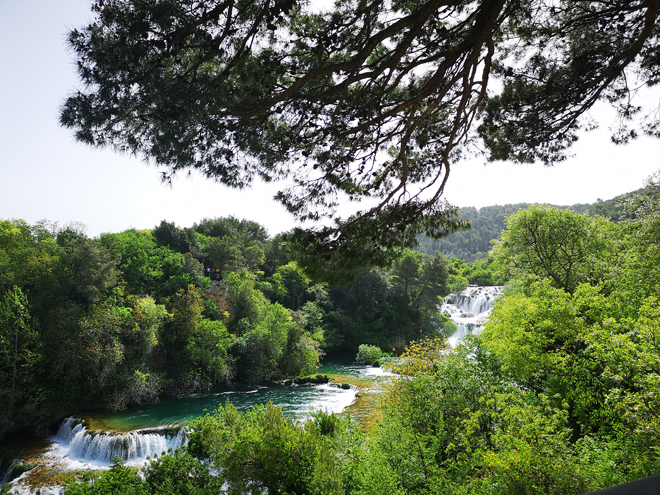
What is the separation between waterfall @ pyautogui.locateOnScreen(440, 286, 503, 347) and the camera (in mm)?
30555

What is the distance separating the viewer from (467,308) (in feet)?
Answer: 115

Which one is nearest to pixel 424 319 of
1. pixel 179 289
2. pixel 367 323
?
pixel 367 323

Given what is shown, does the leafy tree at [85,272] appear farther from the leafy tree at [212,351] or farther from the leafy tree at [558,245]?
the leafy tree at [558,245]

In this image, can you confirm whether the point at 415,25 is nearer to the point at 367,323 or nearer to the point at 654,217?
the point at 654,217

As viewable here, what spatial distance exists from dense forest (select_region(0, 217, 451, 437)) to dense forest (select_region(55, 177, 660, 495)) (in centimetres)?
365

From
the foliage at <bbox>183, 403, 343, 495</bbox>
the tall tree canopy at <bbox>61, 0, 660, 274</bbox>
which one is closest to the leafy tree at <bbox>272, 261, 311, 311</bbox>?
the foliage at <bbox>183, 403, 343, 495</bbox>

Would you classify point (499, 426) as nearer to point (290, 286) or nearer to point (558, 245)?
point (558, 245)

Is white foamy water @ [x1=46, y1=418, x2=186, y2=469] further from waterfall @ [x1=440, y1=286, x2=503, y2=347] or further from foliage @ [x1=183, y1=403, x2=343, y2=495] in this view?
waterfall @ [x1=440, y1=286, x2=503, y2=347]

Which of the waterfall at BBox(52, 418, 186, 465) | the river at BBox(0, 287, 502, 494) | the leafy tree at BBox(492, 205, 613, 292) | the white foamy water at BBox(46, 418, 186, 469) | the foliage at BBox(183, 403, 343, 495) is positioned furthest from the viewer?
the leafy tree at BBox(492, 205, 613, 292)

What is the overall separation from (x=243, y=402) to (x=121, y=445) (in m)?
5.67

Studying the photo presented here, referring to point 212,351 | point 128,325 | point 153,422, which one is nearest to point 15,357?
point 128,325

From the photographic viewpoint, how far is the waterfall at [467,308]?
1203 inches

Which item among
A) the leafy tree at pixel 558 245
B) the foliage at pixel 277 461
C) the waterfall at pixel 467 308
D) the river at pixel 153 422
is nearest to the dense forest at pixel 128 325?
the river at pixel 153 422

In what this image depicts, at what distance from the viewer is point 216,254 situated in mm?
28422
